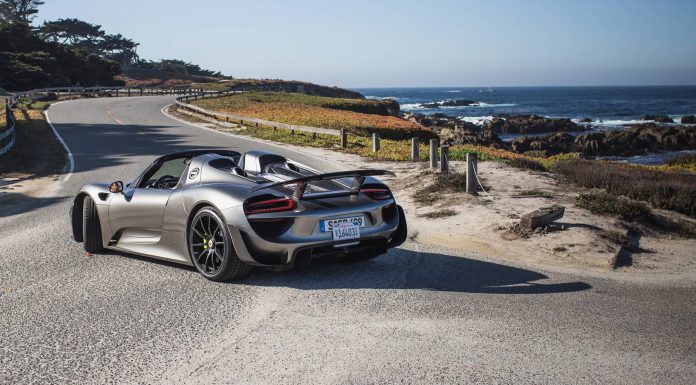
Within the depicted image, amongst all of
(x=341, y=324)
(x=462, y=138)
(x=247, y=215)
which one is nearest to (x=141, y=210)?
(x=247, y=215)

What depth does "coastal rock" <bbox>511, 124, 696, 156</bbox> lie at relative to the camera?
4566cm

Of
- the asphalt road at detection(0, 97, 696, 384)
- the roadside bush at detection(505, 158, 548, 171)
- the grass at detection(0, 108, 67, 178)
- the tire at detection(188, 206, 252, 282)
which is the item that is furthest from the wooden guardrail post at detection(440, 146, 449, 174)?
the grass at detection(0, 108, 67, 178)

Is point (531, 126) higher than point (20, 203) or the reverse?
the reverse

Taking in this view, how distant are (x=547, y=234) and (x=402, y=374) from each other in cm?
545

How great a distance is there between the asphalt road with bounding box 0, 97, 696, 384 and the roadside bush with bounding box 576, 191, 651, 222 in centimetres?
335

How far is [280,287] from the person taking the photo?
6.83 meters

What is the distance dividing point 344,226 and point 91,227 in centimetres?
344

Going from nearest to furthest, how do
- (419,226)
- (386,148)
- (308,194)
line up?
(308,194), (419,226), (386,148)

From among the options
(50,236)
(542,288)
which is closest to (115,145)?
(50,236)

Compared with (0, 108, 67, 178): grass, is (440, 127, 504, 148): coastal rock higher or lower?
lower

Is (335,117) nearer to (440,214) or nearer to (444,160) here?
(444,160)

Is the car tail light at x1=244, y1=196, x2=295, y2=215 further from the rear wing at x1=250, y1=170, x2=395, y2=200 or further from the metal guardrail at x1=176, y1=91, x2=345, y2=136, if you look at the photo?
the metal guardrail at x1=176, y1=91, x2=345, y2=136

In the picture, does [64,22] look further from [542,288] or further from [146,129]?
[542,288]

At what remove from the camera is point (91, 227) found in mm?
8289
